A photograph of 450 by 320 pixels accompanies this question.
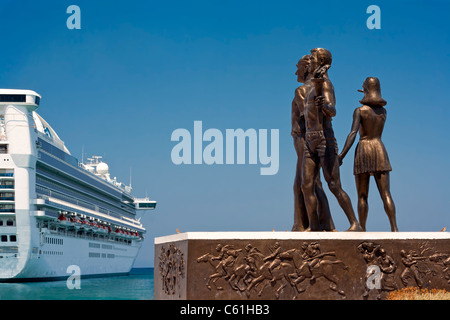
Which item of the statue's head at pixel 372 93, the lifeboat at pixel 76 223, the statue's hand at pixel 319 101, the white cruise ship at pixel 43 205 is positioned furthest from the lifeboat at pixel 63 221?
the statue's hand at pixel 319 101

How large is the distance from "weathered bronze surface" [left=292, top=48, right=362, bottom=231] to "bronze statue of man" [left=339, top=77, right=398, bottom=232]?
1.78 ft

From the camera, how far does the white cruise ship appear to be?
184ft

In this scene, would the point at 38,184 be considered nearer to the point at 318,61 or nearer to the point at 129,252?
the point at 129,252

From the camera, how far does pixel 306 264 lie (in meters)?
12.4

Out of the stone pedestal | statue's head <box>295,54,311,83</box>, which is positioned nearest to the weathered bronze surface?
statue's head <box>295,54,311,83</box>

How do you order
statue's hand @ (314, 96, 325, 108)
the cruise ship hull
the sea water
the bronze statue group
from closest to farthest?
statue's hand @ (314, 96, 325, 108) → the bronze statue group → the sea water → the cruise ship hull

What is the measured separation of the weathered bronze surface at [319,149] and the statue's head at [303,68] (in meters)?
0.42

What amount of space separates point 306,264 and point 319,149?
2.34 metres

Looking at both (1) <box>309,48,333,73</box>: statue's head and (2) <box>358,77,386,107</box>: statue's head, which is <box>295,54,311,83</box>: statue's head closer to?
(1) <box>309,48,333,73</box>: statue's head

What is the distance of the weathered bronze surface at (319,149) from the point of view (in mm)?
13289

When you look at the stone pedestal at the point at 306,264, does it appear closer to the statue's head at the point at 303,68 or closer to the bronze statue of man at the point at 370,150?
the bronze statue of man at the point at 370,150

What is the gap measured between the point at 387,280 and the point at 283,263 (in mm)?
1968

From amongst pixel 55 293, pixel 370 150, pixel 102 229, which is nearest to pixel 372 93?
pixel 370 150

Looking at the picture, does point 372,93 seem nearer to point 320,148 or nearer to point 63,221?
point 320,148
